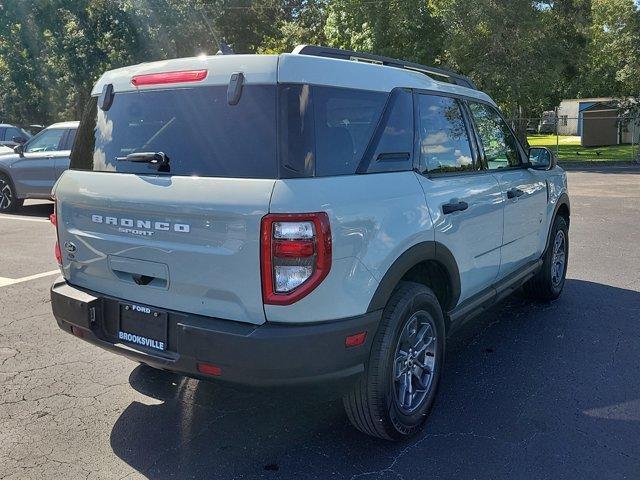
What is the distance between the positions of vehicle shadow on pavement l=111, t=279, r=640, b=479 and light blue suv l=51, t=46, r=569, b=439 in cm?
23

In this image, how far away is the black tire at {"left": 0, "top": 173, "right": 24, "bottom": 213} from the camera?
11664 mm

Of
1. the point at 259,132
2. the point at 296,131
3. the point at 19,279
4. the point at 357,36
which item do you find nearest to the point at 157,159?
the point at 259,132

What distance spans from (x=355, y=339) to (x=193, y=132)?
50.9 inches

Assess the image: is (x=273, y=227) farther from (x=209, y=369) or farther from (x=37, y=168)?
(x=37, y=168)

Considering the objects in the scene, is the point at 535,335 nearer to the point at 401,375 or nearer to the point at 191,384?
the point at 401,375

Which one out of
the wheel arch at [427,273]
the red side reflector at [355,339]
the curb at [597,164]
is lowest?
the red side reflector at [355,339]

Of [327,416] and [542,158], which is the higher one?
[542,158]

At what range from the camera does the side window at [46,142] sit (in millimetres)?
11431

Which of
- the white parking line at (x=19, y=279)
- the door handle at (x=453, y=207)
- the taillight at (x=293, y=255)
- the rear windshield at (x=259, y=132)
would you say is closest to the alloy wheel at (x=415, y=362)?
the door handle at (x=453, y=207)

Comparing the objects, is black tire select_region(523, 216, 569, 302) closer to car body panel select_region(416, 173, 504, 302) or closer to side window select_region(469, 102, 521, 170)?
side window select_region(469, 102, 521, 170)

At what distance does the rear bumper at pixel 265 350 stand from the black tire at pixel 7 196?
10094 millimetres

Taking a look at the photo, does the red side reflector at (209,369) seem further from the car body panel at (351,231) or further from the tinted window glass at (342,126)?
the tinted window glass at (342,126)

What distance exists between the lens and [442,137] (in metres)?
3.87

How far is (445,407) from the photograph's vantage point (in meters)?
3.73
